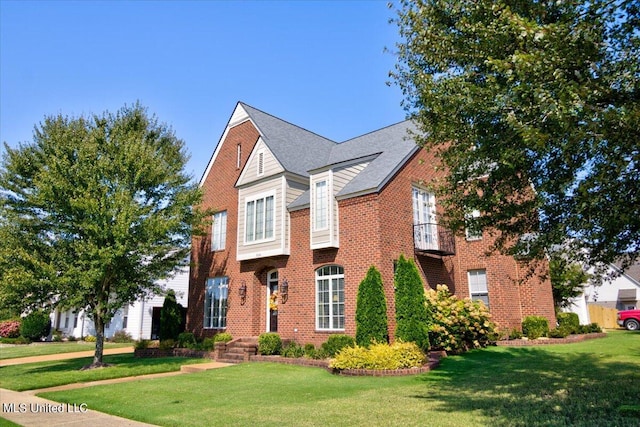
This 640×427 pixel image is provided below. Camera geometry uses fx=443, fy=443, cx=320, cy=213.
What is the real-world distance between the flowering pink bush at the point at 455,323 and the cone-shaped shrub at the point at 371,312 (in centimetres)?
195

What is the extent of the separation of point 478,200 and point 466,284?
1257 cm

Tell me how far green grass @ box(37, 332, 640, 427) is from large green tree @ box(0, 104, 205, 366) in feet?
15.7

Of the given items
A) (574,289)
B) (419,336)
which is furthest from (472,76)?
(574,289)

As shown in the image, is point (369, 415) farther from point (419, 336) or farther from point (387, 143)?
point (387, 143)

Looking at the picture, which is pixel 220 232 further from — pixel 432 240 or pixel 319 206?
pixel 432 240

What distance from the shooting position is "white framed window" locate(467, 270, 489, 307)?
19.8m

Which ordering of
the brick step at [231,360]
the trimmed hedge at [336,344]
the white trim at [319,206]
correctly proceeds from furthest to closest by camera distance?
the white trim at [319,206], the brick step at [231,360], the trimmed hedge at [336,344]

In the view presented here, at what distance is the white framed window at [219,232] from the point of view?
2209 centimetres

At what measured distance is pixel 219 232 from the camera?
22438mm

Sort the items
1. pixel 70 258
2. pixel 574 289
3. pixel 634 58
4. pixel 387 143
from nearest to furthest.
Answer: pixel 634 58, pixel 70 258, pixel 387 143, pixel 574 289

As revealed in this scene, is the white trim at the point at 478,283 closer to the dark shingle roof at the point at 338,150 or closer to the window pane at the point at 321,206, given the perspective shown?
the dark shingle roof at the point at 338,150

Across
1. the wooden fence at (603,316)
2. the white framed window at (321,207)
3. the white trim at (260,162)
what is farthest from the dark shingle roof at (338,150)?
the wooden fence at (603,316)

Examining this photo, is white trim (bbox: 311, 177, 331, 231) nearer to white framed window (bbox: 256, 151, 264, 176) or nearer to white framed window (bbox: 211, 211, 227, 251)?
white framed window (bbox: 256, 151, 264, 176)

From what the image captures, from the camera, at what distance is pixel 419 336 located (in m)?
14.4
